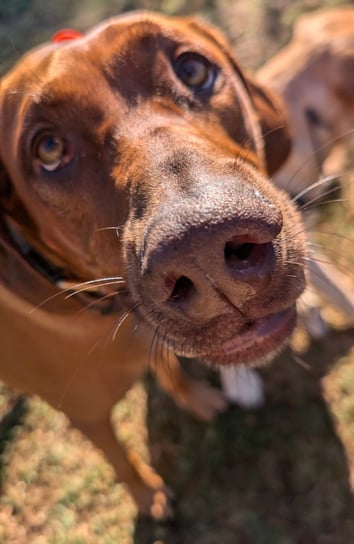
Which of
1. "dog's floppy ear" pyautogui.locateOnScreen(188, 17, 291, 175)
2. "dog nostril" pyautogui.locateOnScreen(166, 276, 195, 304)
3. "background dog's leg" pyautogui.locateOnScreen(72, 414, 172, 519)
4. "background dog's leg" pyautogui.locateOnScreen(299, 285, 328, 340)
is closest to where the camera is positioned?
"dog nostril" pyautogui.locateOnScreen(166, 276, 195, 304)

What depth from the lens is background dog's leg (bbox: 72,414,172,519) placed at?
252 cm

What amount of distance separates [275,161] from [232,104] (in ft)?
1.86

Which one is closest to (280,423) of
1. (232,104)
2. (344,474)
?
(344,474)

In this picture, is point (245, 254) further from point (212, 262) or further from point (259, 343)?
point (259, 343)

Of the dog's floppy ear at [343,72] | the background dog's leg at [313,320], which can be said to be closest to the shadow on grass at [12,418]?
the background dog's leg at [313,320]

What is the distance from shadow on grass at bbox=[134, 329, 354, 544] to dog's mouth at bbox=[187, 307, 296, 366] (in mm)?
1424

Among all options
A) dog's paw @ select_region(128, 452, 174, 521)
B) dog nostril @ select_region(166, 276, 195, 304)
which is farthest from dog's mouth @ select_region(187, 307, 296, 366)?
dog's paw @ select_region(128, 452, 174, 521)

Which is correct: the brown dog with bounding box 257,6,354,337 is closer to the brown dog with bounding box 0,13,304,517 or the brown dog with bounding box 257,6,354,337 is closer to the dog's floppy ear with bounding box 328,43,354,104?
the dog's floppy ear with bounding box 328,43,354,104

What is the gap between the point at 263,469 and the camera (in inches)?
118

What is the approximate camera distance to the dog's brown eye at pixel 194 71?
6.40 feet

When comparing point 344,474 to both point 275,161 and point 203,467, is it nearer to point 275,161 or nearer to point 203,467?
point 203,467

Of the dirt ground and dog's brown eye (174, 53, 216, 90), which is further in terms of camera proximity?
the dirt ground

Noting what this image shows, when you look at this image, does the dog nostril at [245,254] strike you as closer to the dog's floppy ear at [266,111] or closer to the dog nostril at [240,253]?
the dog nostril at [240,253]

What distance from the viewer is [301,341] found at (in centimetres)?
339
